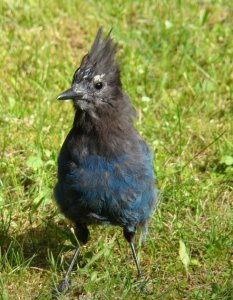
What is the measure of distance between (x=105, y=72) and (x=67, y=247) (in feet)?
3.74

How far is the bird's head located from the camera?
4844 mm

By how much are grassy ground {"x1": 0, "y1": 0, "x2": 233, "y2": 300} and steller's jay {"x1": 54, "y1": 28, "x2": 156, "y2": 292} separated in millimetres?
352

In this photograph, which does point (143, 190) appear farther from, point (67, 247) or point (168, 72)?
point (168, 72)

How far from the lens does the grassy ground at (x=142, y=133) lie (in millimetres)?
5070

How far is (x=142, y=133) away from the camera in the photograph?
6430 millimetres

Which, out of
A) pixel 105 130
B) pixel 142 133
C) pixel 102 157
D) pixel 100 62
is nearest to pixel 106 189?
pixel 102 157

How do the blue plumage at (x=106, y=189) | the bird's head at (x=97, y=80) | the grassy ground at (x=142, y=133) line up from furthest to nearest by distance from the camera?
1. the grassy ground at (x=142, y=133)
2. the bird's head at (x=97, y=80)
3. the blue plumage at (x=106, y=189)

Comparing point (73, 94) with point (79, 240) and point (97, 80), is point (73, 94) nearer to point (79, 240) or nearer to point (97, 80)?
point (97, 80)

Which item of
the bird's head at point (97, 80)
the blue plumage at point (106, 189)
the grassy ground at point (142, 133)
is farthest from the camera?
the grassy ground at point (142, 133)

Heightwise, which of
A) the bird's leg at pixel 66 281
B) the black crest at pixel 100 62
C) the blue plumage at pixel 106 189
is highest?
the black crest at pixel 100 62

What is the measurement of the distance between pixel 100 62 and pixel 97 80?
0.36 ft

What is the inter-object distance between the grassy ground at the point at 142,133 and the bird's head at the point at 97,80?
90 cm

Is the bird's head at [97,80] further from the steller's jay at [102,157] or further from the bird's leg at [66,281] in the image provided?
the bird's leg at [66,281]

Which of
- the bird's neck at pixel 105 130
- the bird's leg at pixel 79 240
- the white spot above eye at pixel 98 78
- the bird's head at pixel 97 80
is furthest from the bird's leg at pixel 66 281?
the white spot above eye at pixel 98 78
